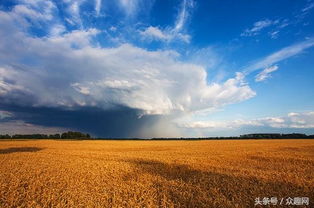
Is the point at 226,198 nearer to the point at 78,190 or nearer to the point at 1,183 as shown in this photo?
the point at 78,190

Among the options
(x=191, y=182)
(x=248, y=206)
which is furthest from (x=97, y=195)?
(x=248, y=206)

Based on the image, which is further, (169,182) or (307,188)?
(169,182)

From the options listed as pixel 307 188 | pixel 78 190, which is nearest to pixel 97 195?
pixel 78 190

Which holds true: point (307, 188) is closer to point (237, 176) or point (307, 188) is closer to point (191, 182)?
point (237, 176)

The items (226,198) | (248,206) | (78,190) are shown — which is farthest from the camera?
(78,190)

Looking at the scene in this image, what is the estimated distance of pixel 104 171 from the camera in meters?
16.9

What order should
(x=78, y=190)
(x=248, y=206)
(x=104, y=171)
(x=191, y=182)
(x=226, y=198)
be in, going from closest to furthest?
(x=248, y=206)
(x=226, y=198)
(x=78, y=190)
(x=191, y=182)
(x=104, y=171)

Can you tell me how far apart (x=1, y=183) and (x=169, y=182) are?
11386 mm

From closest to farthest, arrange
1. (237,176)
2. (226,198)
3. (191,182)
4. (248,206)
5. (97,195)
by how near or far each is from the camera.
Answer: (248,206) → (226,198) → (97,195) → (191,182) → (237,176)

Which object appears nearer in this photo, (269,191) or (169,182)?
(269,191)

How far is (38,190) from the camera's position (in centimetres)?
1184

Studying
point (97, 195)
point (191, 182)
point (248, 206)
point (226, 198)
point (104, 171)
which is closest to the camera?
point (248, 206)

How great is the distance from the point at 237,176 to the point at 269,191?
3531mm

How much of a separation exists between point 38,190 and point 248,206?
11576 mm
